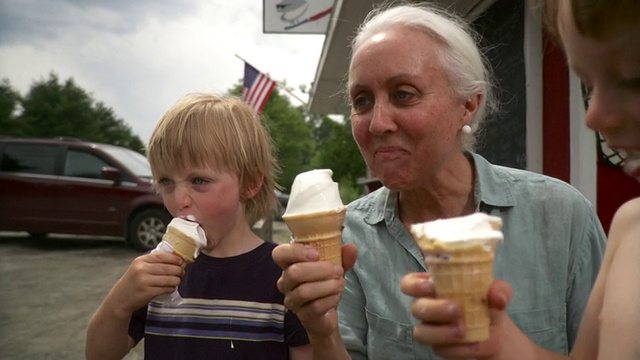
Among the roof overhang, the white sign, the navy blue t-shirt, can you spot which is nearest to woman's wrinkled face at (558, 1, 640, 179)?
the navy blue t-shirt

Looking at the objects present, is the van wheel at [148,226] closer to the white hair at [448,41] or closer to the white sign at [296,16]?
the white sign at [296,16]

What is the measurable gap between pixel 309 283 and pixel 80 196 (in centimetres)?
1002

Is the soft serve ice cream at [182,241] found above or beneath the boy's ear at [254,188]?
beneath

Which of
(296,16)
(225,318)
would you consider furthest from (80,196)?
(225,318)

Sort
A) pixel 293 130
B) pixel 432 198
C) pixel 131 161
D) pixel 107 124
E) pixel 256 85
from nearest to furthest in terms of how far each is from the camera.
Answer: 1. pixel 432 198
2. pixel 131 161
3. pixel 256 85
4. pixel 293 130
5. pixel 107 124

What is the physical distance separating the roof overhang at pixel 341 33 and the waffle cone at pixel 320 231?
3.75 ft

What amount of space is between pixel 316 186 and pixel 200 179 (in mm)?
572

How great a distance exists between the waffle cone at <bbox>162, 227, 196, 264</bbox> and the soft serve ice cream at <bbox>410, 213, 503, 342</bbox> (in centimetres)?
92

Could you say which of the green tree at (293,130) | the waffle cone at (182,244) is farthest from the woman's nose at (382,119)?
the green tree at (293,130)

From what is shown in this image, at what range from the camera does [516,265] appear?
191 centimetres

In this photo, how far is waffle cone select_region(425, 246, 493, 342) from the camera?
3.64 ft

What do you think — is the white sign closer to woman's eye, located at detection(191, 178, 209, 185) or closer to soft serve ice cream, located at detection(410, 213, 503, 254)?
woman's eye, located at detection(191, 178, 209, 185)

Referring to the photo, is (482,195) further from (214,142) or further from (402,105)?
(214,142)

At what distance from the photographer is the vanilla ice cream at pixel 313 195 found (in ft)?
5.23
